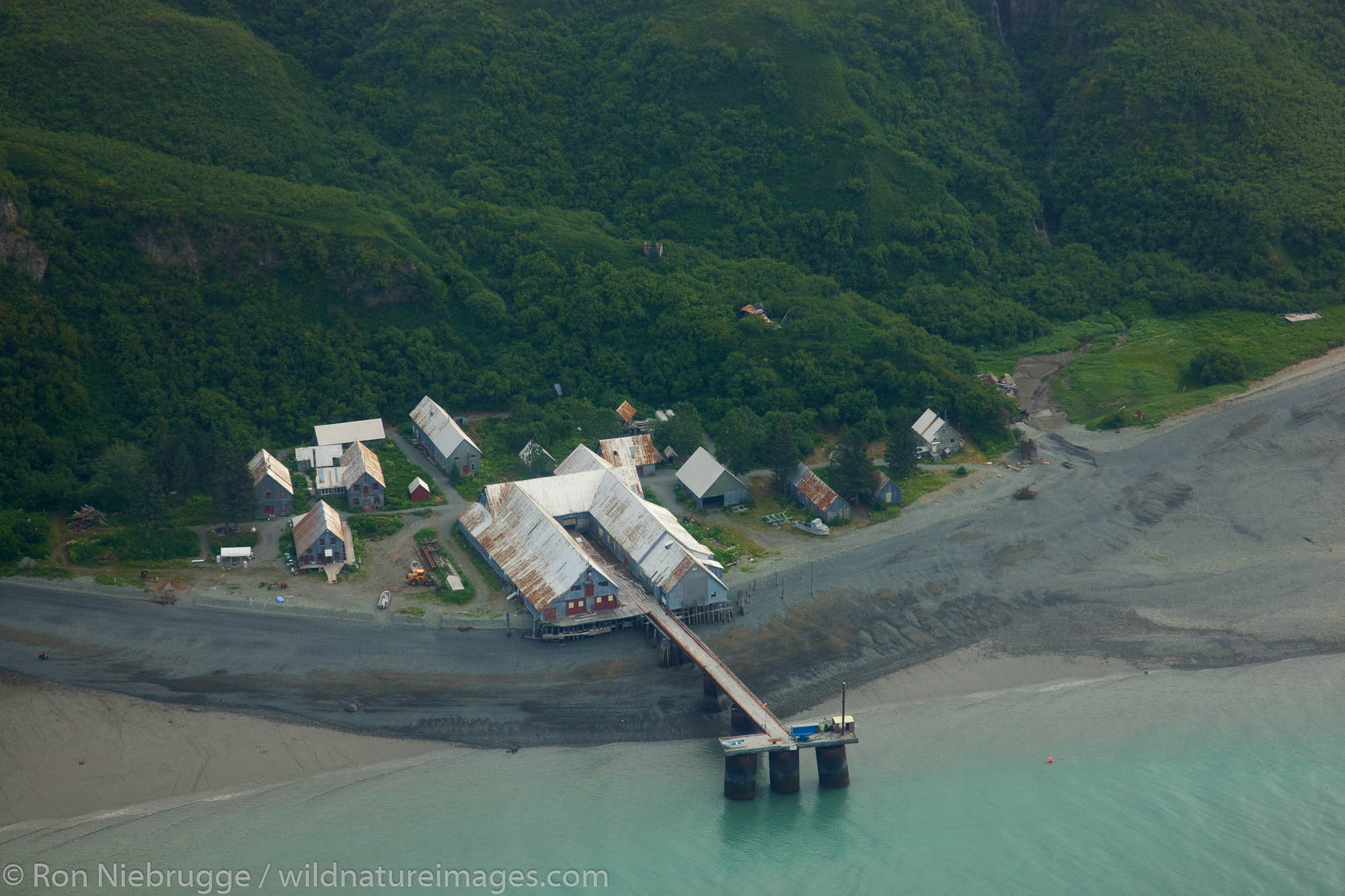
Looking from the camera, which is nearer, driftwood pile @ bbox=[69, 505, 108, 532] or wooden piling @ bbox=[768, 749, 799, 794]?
wooden piling @ bbox=[768, 749, 799, 794]

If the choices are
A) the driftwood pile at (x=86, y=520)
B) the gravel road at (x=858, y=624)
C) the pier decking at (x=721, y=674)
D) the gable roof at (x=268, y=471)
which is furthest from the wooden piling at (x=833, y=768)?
the driftwood pile at (x=86, y=520)

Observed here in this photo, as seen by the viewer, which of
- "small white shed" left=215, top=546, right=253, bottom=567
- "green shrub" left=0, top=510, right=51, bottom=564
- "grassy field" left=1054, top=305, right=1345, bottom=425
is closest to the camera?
"green shrub" left=0, top=510, right=51, bottom=564

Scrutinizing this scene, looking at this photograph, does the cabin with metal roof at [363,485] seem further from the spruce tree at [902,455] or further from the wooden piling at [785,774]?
the wooden piling at [785,774]

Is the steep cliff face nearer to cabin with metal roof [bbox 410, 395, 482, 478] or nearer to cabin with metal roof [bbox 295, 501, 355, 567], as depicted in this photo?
cabin with metal roof [bbox 410, 395, 482, 478]

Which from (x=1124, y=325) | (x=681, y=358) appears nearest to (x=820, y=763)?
(x=681, y=358)

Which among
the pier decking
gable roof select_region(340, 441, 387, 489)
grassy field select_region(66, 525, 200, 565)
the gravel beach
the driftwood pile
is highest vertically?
gable roof select_region(340, 441, 387, 489)

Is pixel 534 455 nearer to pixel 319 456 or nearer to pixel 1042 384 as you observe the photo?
pixel 319 456

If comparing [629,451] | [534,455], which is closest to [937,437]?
[629,451]

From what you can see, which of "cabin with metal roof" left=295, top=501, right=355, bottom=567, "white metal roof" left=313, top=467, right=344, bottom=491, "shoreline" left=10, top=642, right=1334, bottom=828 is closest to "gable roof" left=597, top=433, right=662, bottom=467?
"white metal roof" left=313, top=467, right=344, bottom=491
